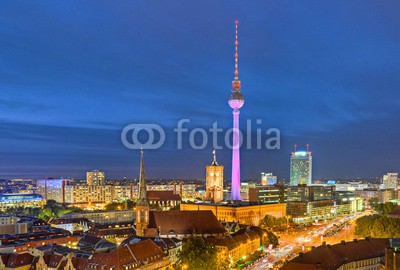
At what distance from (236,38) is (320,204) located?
62255 millimetres

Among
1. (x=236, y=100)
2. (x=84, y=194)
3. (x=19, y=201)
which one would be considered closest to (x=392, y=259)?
(x=236, y=100)

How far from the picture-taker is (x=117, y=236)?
246 ft

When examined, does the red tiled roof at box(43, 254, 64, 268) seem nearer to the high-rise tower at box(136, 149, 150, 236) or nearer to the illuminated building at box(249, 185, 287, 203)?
the high-rise tower at box(136, 149, 150, 236)

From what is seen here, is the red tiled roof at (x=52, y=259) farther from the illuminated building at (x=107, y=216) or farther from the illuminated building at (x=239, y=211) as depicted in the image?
the illuminated building at (x=107, y=216)

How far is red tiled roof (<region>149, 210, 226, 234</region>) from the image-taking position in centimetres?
7188

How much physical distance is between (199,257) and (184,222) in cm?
2455

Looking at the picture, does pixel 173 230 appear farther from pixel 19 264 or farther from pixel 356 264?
pixel 356 264

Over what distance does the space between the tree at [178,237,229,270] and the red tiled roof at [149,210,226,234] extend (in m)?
20.4

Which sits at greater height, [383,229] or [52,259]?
[383,229]

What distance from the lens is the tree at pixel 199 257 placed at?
48719 millimetres

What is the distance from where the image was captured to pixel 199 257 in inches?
1938

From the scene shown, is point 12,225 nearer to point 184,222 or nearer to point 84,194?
point 184,222

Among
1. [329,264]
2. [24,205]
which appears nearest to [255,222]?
[329,264]

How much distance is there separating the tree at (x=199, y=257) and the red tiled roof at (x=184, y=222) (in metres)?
20.4
